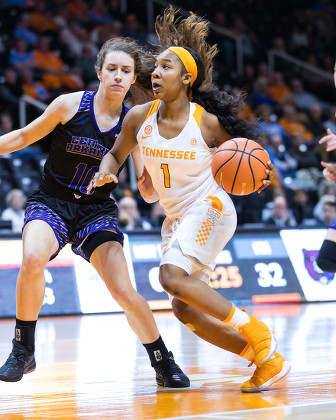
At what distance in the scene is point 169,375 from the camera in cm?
471

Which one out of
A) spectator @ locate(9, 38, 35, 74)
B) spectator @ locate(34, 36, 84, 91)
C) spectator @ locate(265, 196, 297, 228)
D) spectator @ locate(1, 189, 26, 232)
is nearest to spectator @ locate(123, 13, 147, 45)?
spectator @ locate(34, 36, 84, 91)

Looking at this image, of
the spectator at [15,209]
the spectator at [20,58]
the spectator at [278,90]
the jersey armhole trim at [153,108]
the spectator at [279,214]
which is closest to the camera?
the jersey armhole trim at [153,108]

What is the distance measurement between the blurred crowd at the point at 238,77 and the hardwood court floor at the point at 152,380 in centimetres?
353

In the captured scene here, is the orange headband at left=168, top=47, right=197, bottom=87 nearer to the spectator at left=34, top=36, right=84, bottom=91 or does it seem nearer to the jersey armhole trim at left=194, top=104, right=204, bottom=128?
the jersey armhole trim at left=194, top=104, right=204, bottom=128

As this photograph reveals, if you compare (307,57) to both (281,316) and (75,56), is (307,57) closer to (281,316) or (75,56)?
(75,56)

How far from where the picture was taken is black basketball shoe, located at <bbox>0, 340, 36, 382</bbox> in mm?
4422

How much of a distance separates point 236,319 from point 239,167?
0.86m

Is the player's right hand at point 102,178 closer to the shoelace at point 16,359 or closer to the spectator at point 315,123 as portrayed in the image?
the shoelace at point 16,359

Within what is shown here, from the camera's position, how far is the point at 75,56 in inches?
568

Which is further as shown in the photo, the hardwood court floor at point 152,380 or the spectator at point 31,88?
the spectator at point 31,88

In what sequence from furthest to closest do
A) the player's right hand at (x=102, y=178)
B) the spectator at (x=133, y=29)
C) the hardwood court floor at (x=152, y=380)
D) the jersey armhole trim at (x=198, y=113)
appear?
the spectator at (x=133, y=29)
the jersey armhole trim at (x=198, y=113)
the player's right hand at (x=102, y=178)
the hardwood court floor at (x=152, y=380)

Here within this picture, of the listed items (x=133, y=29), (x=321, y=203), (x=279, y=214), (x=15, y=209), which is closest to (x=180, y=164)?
(x=15, y=209)

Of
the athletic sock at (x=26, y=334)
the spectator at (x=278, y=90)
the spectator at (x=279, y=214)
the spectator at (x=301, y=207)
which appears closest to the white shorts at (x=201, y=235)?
the athletic sock at (x=26, y=334)

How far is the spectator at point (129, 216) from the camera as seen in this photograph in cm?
1093
